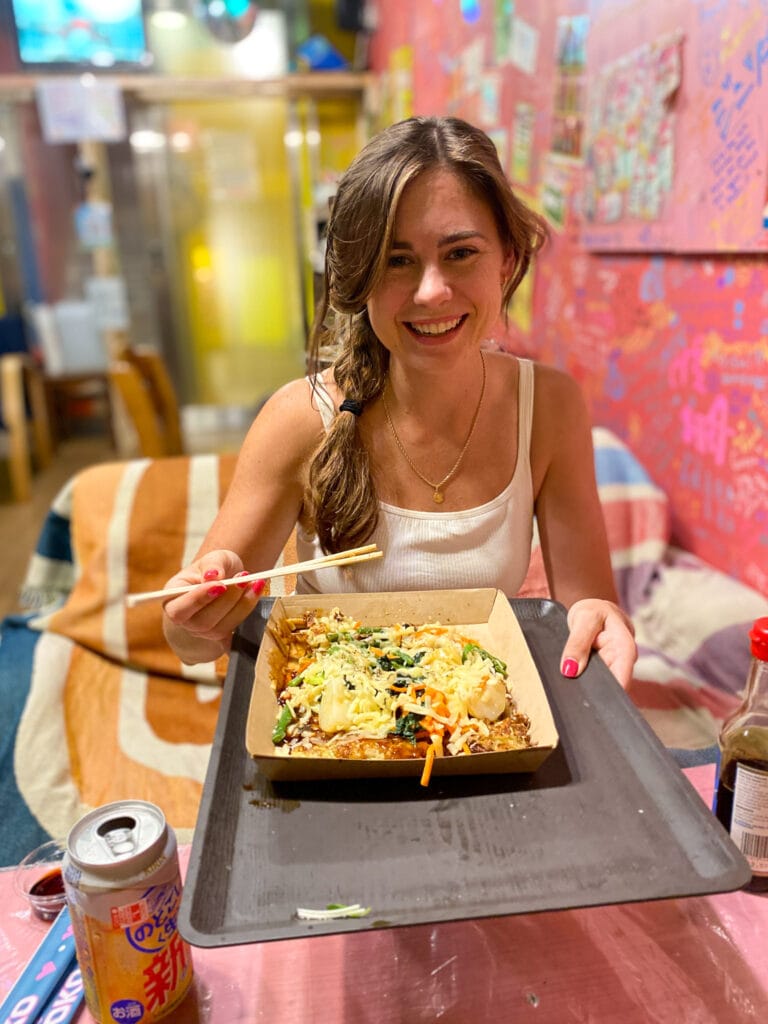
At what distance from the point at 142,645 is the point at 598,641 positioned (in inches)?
54.2

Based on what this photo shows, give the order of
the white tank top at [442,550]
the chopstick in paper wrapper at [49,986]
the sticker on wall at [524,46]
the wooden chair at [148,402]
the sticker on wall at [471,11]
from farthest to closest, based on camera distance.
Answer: the wooden chair at [148,402] → the sticker on wall at [471,11] → the sticker on wall at [524,46] → the white tank top at [442,550] → the chopstick in paper wrapper at [49,986]

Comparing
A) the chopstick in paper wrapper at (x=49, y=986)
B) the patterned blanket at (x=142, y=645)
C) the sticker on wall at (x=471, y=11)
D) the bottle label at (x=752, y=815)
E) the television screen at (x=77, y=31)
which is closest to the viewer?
the chopstick in paper wrapper at (x=49, y=986)

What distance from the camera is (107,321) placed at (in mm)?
5223

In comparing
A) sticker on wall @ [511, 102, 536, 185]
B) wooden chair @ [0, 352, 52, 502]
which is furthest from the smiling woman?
wooden chair @ [0, 352, 52, 502]

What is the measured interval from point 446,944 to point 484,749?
248mm

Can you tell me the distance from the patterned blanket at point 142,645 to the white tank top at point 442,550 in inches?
19.0

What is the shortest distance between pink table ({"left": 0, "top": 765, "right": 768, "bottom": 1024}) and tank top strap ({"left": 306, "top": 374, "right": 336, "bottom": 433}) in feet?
2.41

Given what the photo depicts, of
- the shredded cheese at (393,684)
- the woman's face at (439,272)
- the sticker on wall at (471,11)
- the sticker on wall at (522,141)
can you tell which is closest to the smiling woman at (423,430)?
the woman's face at (439,272)

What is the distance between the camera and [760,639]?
0.83 metres

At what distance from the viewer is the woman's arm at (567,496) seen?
131 cm

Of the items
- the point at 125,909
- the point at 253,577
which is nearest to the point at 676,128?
the point at 253,577

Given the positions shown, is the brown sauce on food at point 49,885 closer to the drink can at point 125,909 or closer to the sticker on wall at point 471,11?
the drink can at point 125,909

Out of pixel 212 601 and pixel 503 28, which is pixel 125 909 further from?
pixel 503 28

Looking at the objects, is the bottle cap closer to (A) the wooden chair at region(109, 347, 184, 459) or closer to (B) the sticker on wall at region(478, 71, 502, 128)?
(B) the sticker on wall at region(478, 71, 502, 128)
